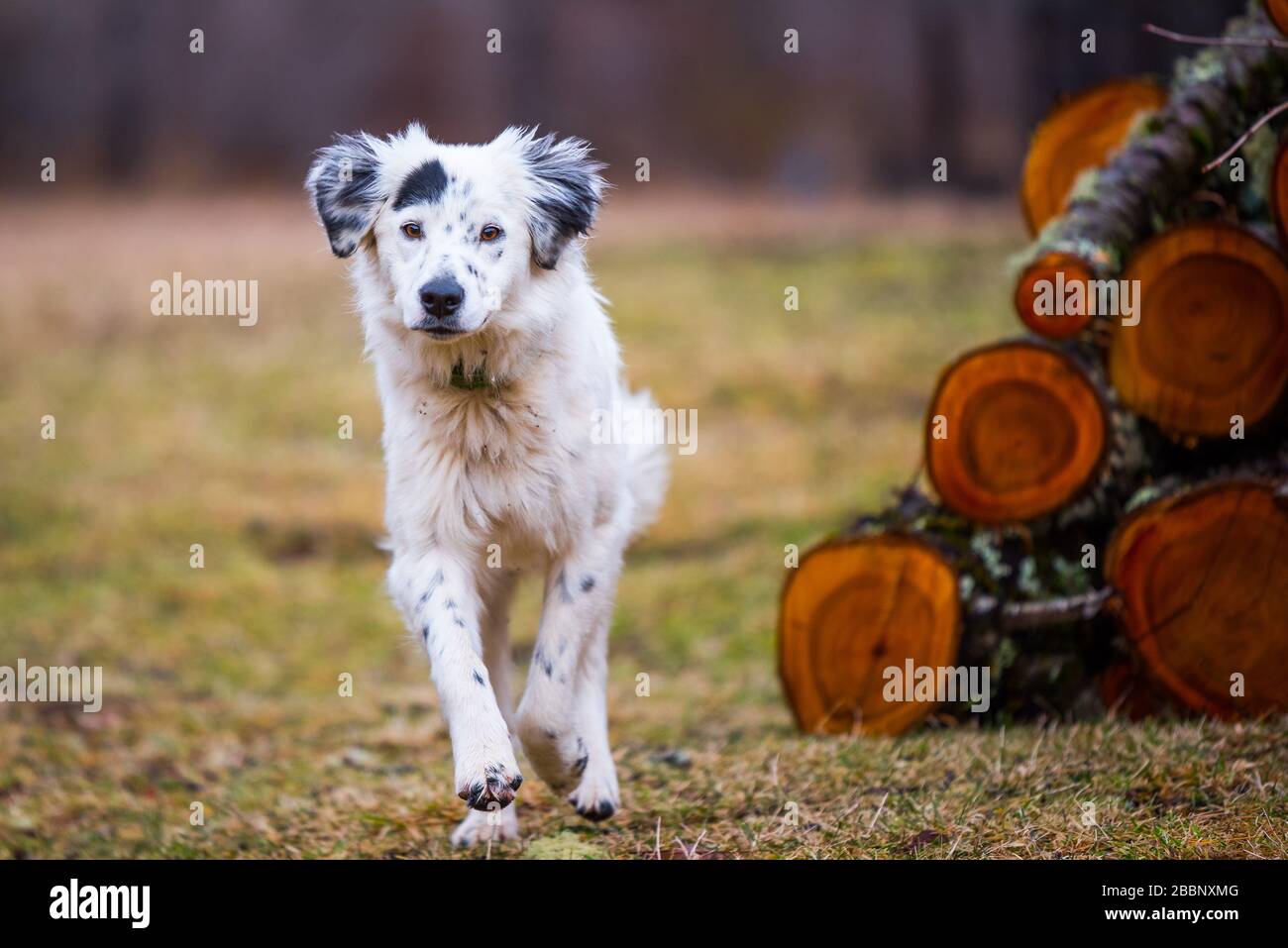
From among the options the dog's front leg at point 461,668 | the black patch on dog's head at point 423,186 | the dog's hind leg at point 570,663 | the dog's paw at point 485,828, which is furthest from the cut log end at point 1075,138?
the dog's paw at point 485,828

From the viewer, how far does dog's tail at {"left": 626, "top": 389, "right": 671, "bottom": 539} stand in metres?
5.18

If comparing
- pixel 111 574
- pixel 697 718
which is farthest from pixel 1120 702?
pixel 111 574

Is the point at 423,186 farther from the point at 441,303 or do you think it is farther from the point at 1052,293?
the point at 1052,293

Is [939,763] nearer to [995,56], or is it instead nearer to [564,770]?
[564,770]

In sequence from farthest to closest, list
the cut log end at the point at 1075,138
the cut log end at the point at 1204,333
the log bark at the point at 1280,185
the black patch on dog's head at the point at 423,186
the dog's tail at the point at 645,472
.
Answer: the cut log end at the point at 1075,138 → the dog's tail at the point at 645,472 → the cut log end at the point at 1204,333 → the log bark at the point at 1280,185 → the black patch on dog's head at the point at 423,186

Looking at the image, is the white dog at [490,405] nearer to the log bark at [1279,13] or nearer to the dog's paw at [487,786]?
the dog's paw at [487,786]

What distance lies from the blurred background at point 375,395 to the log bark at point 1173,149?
2.07m

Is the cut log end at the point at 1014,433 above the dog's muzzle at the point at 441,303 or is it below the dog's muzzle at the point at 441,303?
below

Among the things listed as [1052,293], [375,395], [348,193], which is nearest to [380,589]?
[348,193]

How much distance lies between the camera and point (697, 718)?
21.6ft

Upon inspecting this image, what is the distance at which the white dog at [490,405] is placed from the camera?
4.29 meters

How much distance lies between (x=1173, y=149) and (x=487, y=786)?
3933 mm

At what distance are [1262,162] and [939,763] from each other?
292 cm

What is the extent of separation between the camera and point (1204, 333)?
5.12 meters
